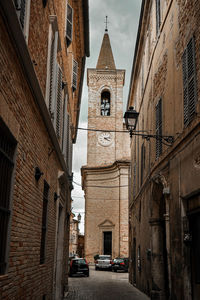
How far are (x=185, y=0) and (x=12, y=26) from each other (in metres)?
5.74

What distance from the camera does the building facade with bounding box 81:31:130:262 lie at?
1529 inches

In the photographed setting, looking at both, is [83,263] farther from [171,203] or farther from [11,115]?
[11,115]

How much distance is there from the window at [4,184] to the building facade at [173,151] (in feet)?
12.6

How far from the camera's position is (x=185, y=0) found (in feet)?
28.8

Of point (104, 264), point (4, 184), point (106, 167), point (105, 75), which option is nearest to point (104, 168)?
point (106, 167)

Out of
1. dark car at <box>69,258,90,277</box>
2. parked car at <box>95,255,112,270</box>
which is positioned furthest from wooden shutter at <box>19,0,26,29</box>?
parked car at <box>95,255,112,270</box>

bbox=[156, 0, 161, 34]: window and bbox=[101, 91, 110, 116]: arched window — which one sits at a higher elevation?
bbox=[101, 91, 110, 116]: arched window

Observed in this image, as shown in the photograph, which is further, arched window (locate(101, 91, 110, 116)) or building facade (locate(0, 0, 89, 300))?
arched window (locate(101, 91, 110, 116))

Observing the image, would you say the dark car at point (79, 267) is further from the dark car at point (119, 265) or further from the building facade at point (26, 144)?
the building facade at point (26, 144)

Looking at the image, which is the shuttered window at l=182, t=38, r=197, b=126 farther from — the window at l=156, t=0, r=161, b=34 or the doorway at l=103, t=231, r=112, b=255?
the doorway at l=103, t=231, r=112, b=255

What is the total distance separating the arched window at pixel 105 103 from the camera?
147ft

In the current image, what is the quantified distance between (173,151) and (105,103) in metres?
36.7

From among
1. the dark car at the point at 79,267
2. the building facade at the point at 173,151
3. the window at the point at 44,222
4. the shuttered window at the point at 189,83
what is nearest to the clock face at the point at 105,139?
the dark car at the point at 79,267

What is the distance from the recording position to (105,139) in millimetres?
43250
